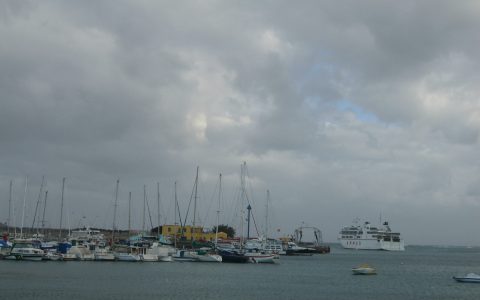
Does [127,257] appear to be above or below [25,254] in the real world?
below

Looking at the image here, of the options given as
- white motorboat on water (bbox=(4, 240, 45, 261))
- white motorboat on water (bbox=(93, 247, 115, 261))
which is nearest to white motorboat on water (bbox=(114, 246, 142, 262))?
white motorboat on water (bbox=(93, 247, 115, 261))

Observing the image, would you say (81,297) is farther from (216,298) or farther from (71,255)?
(71,255)

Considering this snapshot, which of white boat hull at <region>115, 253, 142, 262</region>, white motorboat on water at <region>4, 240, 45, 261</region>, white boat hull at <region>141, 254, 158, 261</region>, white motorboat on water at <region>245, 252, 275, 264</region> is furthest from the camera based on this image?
white motorboat on water at <region>245, 252, 275, 264</region>

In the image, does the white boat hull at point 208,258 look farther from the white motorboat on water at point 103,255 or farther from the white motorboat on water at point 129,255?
the white motorboat on water at point 103,255

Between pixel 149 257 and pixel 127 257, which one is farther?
pixel 149 257

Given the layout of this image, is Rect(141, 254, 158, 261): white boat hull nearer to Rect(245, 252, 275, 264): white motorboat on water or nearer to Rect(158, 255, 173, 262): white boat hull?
Rect(158, 255, 173, 262): white boat hull

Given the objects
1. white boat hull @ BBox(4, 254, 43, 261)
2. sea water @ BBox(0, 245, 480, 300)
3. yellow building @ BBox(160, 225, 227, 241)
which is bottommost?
sea water @ BBox(0, 245, 480, 300)

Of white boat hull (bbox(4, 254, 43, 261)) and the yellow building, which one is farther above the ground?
the yellow building

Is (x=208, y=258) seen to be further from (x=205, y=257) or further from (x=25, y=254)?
(x=25, y=254)

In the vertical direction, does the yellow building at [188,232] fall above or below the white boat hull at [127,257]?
above

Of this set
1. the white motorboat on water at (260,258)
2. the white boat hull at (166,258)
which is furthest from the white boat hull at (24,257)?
the white motorboat on water at (260,258)

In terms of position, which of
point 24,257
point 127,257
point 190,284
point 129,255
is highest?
point 129,255

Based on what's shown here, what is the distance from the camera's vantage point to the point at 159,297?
44969 mm

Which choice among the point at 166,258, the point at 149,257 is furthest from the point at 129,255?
the point at 166,258
